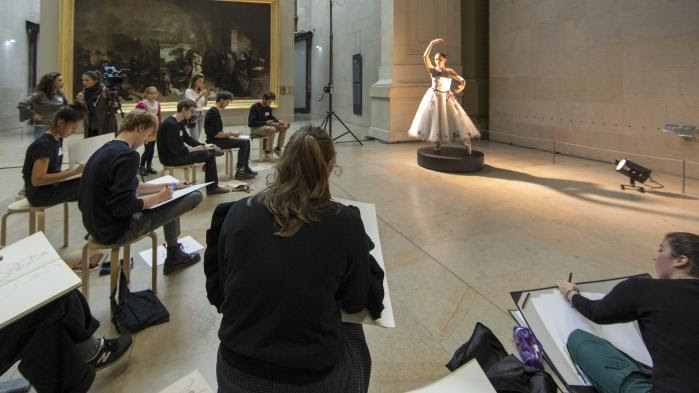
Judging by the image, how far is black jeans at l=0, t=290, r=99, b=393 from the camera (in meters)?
1.72

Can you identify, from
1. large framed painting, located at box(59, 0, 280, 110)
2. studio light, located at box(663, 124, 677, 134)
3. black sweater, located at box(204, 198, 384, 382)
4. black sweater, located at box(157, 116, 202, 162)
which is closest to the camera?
black sweater, located at box(204, 198, 384, 382)

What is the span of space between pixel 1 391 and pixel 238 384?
145 cm

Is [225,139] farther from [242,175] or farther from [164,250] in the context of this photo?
[164,250]

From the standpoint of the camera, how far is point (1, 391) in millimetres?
1986

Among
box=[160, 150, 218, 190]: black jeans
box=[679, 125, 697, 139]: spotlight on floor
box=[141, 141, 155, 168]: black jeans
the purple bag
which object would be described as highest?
box=[679, 125, 697, 139]: spotlight on floor

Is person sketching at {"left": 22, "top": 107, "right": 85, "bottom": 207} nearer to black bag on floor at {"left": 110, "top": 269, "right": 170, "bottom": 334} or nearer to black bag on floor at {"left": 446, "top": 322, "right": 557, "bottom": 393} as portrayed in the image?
black bag on floor at {"left": 110, "top": 269, "right": 170, "bottom": 334}

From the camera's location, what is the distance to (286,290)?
127cm

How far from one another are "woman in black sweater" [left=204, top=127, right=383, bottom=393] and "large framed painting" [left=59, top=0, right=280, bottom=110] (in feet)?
40.5

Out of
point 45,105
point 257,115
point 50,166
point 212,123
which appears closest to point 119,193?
point 50,166

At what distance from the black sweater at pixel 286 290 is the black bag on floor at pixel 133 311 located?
1.49 m

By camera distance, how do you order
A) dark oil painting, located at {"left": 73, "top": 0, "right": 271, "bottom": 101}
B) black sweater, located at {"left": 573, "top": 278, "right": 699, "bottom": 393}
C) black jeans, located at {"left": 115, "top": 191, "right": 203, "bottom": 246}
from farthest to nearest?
dark oil painting, located at {"left": 73, "top": 0, "right": 271, "bottom": 101} → black jeans, located at {"left": 115, "top": 191, "right": 203, "bottom": 246} → black sweater, located at {"left": 573, "top": 278, "right": 699, "bottom": 393}

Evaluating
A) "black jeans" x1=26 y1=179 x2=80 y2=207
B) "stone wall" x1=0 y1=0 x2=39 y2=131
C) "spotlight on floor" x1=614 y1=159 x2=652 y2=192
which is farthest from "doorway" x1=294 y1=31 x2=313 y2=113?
"black jeans" x1=26 y1=179 x2=80 y2=207

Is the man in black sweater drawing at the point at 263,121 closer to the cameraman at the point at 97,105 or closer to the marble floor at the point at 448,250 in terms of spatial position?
the marble floor at the point at 448,250

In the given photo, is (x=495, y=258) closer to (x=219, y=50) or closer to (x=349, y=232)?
(x=349, y=232)
